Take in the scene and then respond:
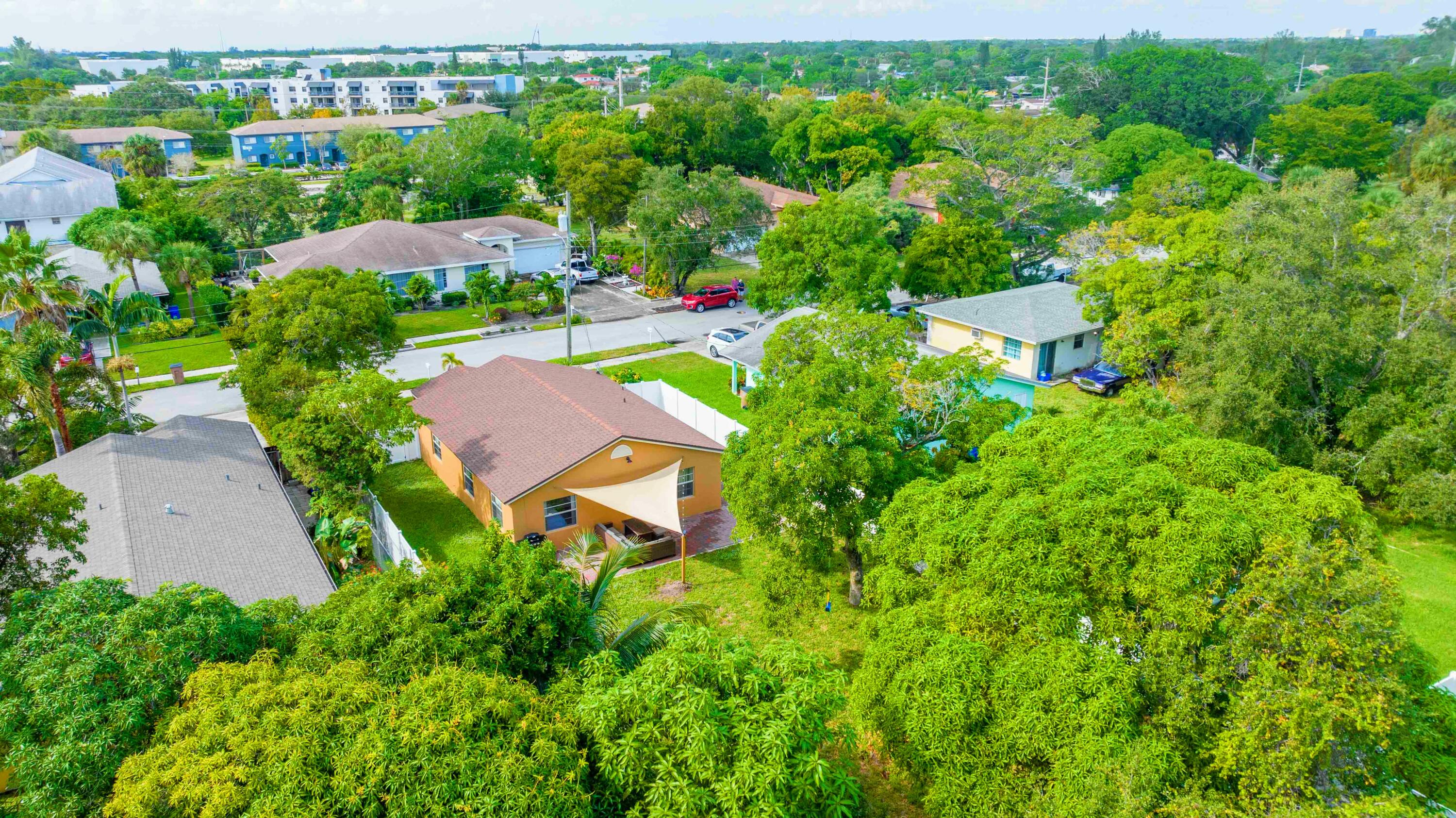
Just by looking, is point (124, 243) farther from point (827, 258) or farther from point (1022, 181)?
point (1022, 181)

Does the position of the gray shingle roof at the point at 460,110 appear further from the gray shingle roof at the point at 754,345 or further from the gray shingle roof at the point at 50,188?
the gray shingle roof at the point at 754,345

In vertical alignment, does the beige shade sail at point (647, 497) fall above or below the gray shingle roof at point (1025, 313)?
below

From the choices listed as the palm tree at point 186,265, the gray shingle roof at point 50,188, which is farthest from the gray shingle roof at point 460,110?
the palm tree at point 186,265

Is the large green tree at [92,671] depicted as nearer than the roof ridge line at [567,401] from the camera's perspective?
Yes

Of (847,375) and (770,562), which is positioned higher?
(847,375)

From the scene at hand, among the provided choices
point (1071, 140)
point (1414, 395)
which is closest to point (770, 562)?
point (1414, 395)

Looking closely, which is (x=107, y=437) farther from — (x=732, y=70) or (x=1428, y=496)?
(x=732, y=70)
